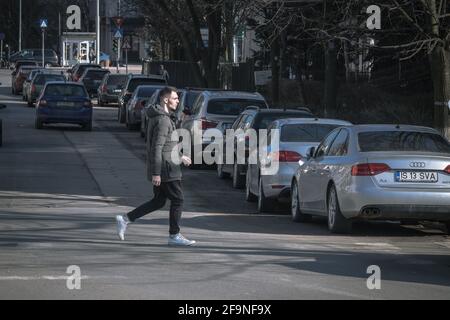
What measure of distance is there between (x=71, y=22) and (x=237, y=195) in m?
38.7

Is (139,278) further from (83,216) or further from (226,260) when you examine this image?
(83,216)

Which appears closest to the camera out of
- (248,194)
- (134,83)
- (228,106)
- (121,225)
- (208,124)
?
(121,225)

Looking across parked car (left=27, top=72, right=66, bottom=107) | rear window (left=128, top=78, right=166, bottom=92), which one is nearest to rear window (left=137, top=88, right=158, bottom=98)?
rear window (left=128, top=78, right=166, bottom=92)

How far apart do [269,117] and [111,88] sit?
2919 cm

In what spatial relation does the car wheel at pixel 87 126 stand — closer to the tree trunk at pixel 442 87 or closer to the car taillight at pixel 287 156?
the tree trunk at pixel 442 87

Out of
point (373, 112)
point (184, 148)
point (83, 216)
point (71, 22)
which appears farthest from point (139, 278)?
point (71, 22)

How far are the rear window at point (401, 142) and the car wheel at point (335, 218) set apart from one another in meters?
0.78

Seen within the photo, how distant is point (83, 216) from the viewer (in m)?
15.0

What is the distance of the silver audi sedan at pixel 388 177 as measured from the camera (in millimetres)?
12930

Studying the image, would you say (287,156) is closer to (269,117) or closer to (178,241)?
(269,117)

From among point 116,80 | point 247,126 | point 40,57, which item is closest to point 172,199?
point 247,126

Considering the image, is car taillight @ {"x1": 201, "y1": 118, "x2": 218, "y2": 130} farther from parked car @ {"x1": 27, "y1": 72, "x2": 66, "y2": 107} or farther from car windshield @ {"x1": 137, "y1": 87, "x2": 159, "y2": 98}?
parked car @ {"x1": 27, "y1": 72, "x2": 66, "y2": 107}

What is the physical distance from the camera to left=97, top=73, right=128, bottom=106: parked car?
4625cm

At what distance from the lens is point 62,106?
105ft
